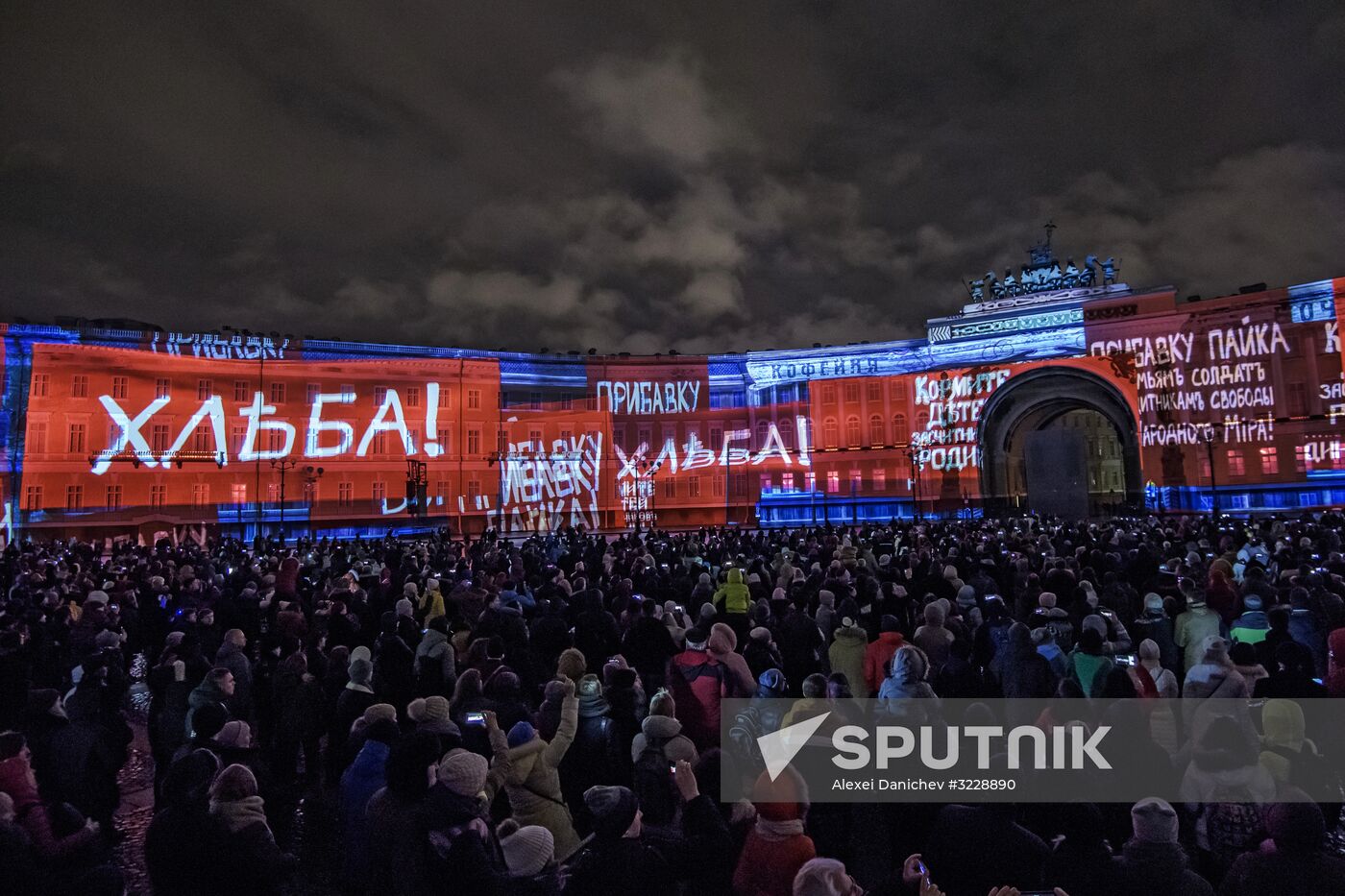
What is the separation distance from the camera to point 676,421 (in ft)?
189

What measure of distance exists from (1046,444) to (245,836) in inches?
2026

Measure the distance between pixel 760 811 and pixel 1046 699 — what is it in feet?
11.5

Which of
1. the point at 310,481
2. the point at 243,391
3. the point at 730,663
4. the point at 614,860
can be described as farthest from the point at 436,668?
the point at 243,391

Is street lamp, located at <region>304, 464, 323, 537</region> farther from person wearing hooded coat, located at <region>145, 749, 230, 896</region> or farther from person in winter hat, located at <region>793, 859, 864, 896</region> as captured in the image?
person in winter hat, located at <region>793, 859, 864, 896</region>

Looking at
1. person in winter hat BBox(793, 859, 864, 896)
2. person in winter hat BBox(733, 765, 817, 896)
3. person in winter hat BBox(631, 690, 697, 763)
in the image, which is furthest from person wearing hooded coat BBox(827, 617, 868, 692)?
person in winter hat BBox(793, 859, 864, 896)

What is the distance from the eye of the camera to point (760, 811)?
363cm

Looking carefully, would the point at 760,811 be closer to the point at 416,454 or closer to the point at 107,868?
the point at 107,868

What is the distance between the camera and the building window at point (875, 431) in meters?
54.6

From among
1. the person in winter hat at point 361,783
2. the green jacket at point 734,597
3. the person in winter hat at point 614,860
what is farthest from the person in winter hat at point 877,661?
the person in winter hat at point 361,783

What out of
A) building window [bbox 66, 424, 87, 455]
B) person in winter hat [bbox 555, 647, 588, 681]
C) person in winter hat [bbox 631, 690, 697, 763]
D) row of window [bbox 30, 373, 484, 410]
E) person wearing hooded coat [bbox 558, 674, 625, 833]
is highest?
row of window [bbox 30, 373, 484, 410]

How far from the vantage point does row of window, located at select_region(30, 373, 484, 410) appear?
135 feet

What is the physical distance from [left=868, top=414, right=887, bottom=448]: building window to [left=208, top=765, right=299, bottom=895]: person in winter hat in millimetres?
53083

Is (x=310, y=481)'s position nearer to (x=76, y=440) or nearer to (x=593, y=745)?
(x=76, y=440)

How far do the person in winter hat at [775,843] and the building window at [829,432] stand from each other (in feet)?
175
